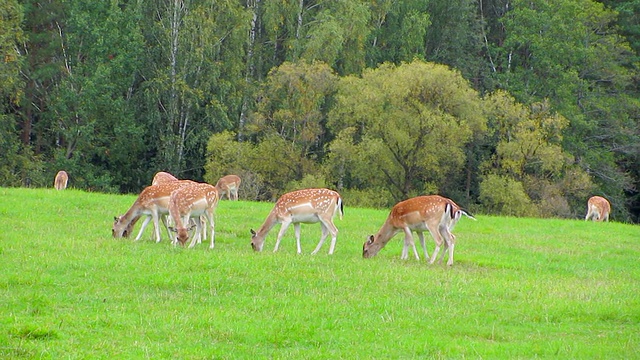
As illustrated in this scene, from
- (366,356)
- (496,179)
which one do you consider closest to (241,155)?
(496,179)

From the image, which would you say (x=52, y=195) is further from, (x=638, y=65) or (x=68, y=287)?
(x=638, y=65)

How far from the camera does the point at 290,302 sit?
13.0 meters

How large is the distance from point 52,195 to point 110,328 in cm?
1432

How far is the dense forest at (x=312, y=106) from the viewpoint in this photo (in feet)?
151

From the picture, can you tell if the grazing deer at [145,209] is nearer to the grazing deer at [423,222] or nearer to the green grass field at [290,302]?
the green grass field at [290,302]

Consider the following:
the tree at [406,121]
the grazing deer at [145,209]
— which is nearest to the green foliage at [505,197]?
the tree at [406,121]

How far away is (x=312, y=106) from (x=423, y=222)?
30.9 metres

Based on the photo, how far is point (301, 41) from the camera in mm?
50906

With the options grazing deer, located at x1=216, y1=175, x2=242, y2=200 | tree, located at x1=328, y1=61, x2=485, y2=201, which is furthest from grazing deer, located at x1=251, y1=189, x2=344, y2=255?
tree, located at x1=328, y1=61, x2=485, y2=201

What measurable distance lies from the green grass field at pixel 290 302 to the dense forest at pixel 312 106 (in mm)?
25926

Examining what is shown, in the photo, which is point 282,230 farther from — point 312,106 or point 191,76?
point 191,76

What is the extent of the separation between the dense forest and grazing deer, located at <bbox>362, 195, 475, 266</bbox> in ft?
87.4

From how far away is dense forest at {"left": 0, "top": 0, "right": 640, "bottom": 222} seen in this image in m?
46.0

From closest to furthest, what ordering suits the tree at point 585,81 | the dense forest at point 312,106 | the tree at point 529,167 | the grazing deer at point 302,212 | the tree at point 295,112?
the grazing deer at point 302,212 < the tree at point 529,167 < the dense forest at point 312,106 < the tree at point 295,112 < the tree at point 585,81
